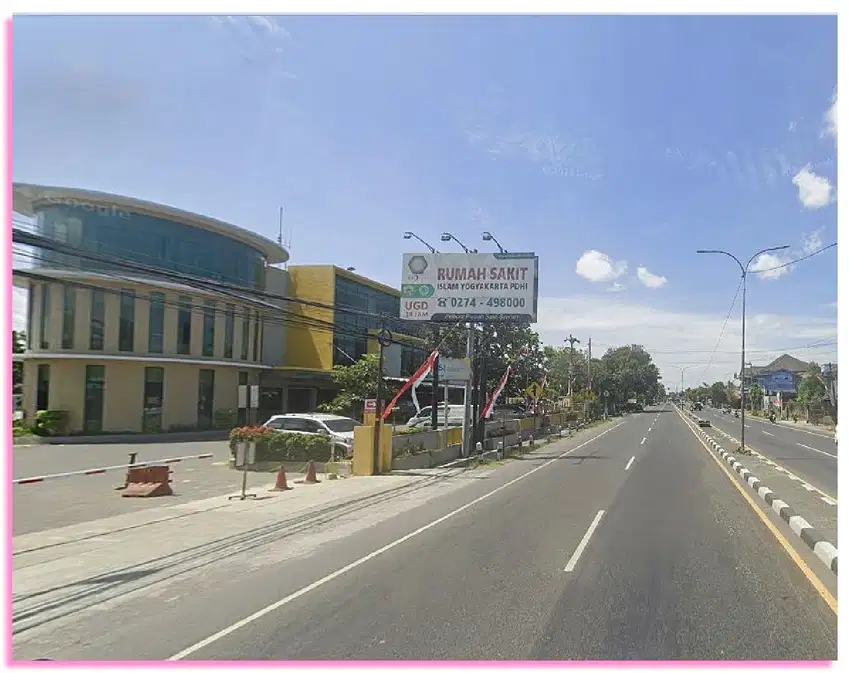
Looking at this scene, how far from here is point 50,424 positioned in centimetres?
3506

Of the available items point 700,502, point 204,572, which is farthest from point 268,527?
point 700,502

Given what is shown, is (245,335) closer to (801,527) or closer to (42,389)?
(42,389)

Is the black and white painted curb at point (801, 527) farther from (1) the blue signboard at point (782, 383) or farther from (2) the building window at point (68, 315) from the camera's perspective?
(1) the blue signboard at point (782, 383)

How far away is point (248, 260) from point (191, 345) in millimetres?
6656

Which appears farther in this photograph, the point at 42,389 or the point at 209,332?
the point at 209,332

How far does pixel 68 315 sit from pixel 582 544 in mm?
32878

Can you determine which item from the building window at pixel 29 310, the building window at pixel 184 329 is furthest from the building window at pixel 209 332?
the building window at pixel 29 310

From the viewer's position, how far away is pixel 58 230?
34.4m

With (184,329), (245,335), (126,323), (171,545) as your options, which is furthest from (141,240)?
(171,545)

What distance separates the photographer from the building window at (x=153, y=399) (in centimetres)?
3791

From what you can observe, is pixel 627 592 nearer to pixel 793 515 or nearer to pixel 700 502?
pixel 793 515

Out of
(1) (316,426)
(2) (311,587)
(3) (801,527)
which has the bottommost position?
(2) (311,587)

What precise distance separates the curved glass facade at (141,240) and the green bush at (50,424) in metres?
7.15

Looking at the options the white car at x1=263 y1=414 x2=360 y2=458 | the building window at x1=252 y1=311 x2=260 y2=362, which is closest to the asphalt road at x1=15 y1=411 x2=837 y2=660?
the white car at x1=263 y1=414 x2=360 y2=458
